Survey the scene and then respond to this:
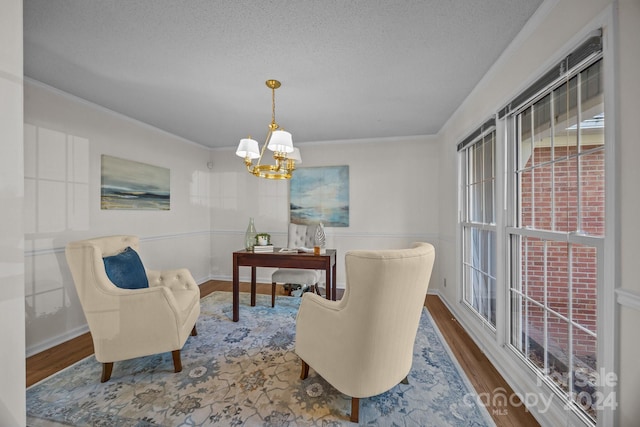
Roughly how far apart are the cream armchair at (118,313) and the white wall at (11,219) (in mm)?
765

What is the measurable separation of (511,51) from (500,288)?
1696 millimetres

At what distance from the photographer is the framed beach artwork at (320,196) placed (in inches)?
167

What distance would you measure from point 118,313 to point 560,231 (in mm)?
2803

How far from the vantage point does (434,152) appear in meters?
4.00

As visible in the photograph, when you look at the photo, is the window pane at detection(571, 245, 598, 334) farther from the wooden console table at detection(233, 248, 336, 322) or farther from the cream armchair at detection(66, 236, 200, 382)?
the cream armchair at detection(66, 236, 200, 382)

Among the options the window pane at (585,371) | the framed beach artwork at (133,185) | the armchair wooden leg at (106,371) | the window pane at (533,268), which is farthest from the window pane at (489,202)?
the framed beach artwork at (133,185)

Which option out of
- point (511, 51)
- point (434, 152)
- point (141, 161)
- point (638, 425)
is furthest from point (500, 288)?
point (141, 161)

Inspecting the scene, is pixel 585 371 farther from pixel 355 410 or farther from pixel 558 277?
pixel 355 410

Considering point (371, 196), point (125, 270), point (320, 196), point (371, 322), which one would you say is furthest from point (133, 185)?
point (371, 322)

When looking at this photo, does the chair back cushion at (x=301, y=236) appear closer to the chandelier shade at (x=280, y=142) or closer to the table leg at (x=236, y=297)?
the table leg at (x=236, y=297)

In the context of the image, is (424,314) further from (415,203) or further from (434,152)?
(434,152)

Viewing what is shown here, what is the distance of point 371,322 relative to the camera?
1419mm

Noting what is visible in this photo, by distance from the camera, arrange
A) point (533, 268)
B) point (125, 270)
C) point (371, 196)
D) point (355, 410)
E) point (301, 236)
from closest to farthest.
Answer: point (355, 410)
point (533, 268)
point (125, 270)
point (301, 236)
point (371, 196)

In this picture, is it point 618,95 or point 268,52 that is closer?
point 618,95
